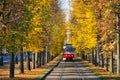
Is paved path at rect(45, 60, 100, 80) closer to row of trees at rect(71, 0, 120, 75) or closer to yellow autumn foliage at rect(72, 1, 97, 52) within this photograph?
row of trees at rect(71, 0, 120, 75)

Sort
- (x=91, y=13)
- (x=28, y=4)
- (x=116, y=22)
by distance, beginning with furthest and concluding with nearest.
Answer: (x=91, y=13), (x=116, y=22), (x=28, y=4)

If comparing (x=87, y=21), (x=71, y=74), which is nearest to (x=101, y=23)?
(x=71, y=74)

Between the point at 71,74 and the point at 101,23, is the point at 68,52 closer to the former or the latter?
the point at 71,74

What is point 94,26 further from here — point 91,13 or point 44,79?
point 44,79

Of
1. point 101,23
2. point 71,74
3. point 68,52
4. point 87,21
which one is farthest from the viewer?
point 68,52

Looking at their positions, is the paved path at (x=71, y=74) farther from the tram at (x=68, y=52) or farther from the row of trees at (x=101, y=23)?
the tram at (x=68, y=52)

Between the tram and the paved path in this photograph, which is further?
the tram

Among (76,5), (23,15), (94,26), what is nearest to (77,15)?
(76,5)

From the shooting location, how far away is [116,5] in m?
31.1

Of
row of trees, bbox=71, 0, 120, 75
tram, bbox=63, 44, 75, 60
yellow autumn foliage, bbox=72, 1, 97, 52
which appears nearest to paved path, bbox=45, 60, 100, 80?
row of trees, bbox=71, 0, 120, 75

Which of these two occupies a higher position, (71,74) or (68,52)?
(68,52)

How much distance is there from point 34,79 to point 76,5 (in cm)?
2864

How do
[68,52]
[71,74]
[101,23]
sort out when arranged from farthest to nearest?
[68,52], [71,74], [101,23]

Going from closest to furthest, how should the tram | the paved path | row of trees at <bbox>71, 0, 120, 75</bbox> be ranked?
row of trees at <bbox>71, 0, 120, 75</bbox>, the paved path, the tram
